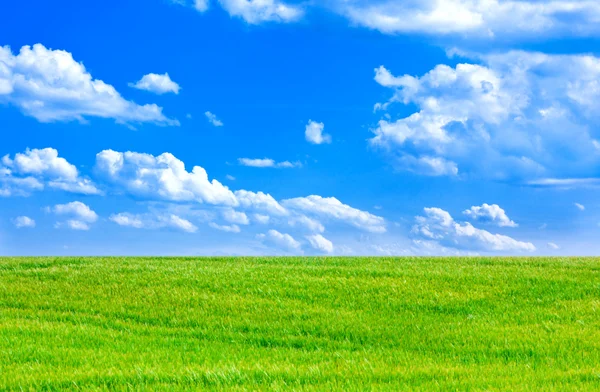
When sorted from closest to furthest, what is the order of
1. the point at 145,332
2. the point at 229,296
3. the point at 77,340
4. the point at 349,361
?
the point at 349,361, the point at 77,340, the point at 145,332, the point at 229,296

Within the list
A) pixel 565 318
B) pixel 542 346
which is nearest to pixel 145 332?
pixel 542 346

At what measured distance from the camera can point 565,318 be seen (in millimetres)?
16875

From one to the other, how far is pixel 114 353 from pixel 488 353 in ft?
26.0

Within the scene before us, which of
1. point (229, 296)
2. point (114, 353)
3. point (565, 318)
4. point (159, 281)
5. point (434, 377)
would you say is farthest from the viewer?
point (159, 281)

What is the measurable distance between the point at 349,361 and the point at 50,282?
1364cm

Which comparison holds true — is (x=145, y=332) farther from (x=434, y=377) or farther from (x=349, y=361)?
(x=434, y=377)

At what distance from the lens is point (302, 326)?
15914mm

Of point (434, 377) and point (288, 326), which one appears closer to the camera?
point (434, 377)

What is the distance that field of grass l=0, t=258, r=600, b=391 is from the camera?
10.9 m

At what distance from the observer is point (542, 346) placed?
45.2 ft

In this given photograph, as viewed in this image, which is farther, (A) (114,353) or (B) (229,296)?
(B) (229,296)

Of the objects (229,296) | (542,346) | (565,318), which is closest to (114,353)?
(229,296)

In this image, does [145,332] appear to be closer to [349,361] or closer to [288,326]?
[288,326]

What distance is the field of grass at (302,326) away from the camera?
1091 cm
